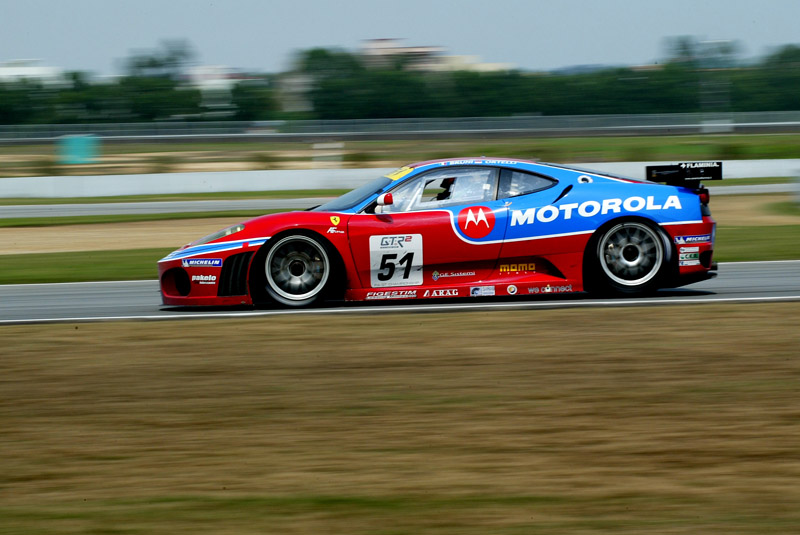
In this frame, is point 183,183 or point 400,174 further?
point 183,183

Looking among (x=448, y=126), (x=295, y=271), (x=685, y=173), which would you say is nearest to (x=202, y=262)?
(x=295, y=271)

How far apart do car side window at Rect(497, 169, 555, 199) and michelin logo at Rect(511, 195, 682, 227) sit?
0.67ft

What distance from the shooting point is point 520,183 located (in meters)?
7.95

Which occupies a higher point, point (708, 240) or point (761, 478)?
point (708, 240)

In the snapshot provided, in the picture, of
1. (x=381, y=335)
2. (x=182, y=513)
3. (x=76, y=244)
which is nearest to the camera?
(x=182, y=513)

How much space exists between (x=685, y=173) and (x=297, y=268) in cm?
346

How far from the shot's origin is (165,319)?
7777mm

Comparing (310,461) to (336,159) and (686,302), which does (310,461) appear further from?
(336,159)

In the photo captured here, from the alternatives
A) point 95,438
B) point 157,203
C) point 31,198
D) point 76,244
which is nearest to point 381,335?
point 95,438

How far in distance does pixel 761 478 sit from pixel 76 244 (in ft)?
47.9

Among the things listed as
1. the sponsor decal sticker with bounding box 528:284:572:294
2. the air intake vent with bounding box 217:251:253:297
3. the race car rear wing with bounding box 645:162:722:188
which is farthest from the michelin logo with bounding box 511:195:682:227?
the air intake vent with bounding box 217:251:253:297

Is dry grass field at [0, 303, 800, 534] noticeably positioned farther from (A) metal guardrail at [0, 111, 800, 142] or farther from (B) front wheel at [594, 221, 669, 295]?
(A) metal guardrail at [0, 111, 800, 142]

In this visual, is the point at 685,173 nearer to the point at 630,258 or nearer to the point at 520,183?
the point at 630,258

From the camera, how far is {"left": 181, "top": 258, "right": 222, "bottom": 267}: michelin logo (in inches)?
306
